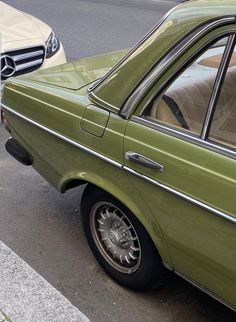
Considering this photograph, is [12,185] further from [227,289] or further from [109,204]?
[227,289]

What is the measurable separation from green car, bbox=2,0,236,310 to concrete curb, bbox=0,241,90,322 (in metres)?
0.36

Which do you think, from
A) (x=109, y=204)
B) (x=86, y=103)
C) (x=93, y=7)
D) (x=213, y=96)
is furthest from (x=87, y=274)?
(x=93, y=7)

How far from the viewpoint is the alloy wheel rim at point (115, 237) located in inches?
116

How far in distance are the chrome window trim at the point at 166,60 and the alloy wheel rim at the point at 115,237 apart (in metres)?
0.63

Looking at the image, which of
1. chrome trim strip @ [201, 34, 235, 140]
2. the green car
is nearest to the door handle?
the green car

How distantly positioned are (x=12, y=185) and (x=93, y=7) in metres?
8.34

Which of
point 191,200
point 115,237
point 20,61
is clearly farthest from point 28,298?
point 20,61

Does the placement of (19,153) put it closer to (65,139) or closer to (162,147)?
(65,139)

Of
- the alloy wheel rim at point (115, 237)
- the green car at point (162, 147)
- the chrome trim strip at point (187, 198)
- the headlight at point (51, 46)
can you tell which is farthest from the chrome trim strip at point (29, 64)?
the chrome trim strip at point (187, 198)

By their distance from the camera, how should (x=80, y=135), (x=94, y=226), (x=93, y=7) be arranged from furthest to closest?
(x=93, y=7) < (x=94, y=226) < (x=80, y=135)

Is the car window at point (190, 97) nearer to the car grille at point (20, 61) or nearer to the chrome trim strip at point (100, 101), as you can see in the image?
the chrome trim strip at point (100, 101)

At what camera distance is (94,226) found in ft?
10.4

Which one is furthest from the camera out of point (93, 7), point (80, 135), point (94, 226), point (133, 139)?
point (93, 7)

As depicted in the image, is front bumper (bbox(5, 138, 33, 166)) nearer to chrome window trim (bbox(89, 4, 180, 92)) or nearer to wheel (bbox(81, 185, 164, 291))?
wheel (bbox(81, 185, 164, 291))
